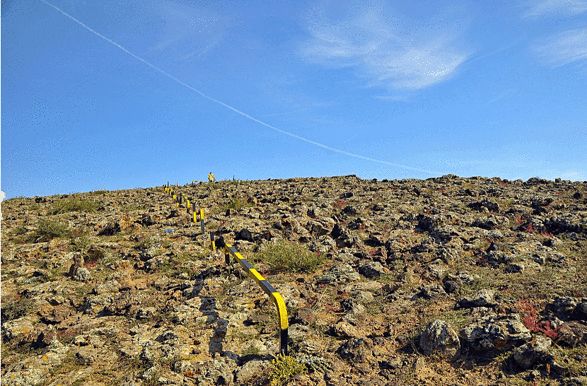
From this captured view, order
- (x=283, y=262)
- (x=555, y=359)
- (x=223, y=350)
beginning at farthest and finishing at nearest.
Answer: (x=283, y=262)
(x=223, y=350)
(x=555, y=359)

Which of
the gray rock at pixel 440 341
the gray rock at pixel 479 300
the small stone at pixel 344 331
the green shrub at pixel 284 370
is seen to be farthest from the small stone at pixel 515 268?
the green shrub at pixel 284 370

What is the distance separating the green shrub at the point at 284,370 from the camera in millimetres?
5695

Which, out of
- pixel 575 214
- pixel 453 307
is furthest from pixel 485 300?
pixel 575 214

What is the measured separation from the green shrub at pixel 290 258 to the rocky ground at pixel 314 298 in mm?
54

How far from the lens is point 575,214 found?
541 inches

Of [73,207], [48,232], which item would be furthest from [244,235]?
[73,207]

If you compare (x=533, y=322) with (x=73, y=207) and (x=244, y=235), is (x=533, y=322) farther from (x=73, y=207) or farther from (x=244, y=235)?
(x=73, y=207)

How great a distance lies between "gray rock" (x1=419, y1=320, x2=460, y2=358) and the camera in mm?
6215

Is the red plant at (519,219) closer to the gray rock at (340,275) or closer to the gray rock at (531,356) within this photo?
the gray rock at (340,275)

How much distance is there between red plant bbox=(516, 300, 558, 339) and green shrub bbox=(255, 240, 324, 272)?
4.87 m

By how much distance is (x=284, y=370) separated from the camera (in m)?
5.81

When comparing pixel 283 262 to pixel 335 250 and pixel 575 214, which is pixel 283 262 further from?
pixel 575 214

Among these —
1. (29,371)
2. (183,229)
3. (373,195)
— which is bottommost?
(29,371)

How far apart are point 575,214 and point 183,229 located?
46.7 ft
